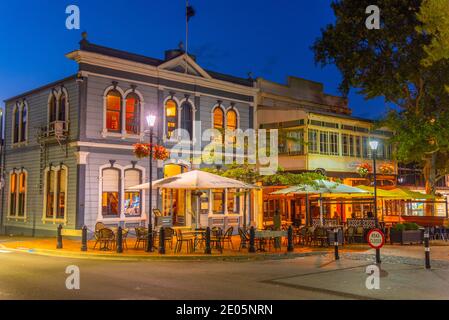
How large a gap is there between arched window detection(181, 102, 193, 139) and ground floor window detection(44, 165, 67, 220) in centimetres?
685

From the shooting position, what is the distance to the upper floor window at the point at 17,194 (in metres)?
28.4

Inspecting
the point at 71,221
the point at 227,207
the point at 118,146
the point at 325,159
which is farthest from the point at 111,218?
the point at 325,159

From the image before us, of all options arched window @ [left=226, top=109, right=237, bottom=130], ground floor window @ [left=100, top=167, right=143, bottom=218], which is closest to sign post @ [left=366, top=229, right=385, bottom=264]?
ground floor window @ [left=100, top=167, right=143, bottom=218]

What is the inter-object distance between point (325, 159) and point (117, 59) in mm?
13850

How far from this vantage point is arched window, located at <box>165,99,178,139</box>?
89.4ft

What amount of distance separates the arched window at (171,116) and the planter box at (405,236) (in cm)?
1224

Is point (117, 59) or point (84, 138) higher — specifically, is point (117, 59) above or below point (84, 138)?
above

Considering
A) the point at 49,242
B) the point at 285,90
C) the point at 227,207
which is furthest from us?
the point at 285,90

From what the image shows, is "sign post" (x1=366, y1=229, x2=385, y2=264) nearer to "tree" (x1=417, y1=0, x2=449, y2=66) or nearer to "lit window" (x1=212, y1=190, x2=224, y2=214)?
"tree" (x1=417, y1=0, x2=449, y2=66)

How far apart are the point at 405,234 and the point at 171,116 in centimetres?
1319

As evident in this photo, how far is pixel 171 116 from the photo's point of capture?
90.2 ft
